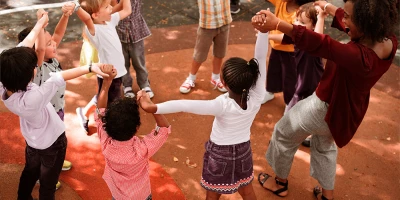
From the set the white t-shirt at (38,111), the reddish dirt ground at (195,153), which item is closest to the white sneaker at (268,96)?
the reddish dirt ground at (195,153)

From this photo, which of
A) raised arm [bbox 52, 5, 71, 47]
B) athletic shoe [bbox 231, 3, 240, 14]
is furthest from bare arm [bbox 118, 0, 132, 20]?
athletic shoe [bbox 231, 3, 240, 14]

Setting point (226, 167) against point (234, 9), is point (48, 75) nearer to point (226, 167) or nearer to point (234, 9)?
point (226, 167)

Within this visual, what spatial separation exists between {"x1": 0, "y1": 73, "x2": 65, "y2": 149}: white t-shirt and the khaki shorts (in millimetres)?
2420

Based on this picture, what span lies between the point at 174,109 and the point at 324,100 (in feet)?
4.42

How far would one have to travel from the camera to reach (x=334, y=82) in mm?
3469

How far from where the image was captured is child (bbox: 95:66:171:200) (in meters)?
3.07

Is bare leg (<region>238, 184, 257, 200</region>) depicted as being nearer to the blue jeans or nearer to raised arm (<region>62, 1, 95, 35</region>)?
the blue jeans

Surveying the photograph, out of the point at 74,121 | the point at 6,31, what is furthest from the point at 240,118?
the point at 6,31

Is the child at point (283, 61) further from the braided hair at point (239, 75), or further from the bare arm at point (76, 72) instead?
the bare arm at point (76, 72)

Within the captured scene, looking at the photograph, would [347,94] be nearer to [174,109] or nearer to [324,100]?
[324,100]

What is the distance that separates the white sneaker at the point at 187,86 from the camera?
5824 mm

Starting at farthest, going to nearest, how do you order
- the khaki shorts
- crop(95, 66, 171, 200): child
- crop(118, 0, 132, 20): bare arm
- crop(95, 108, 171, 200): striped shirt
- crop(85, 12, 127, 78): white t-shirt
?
the khaki shorts → crop(118, 0, 132, 20): bare arm → crop(85, 12, 127, 78): white t-shirt → crop(95, 108, 171, 200): striped shirt → crop(95, 66, 171, 200): child

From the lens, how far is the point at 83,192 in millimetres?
4293

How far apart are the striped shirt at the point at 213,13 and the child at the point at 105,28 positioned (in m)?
0.98
